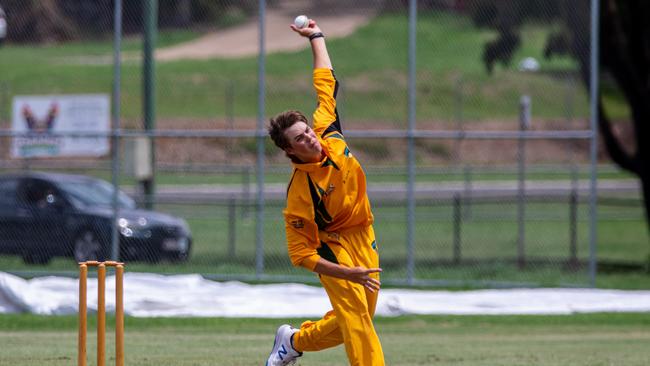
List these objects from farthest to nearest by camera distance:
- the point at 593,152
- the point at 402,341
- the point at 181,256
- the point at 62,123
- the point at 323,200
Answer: the point at 181,256
the point at 62,123
the point at 593,152
the point at 402,341
the point at 323,200

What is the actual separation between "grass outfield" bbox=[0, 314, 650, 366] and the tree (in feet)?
18.8

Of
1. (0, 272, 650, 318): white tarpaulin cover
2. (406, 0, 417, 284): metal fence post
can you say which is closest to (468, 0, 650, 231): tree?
(406, 0, 417, 284): metal fence post

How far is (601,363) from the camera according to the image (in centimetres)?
1013

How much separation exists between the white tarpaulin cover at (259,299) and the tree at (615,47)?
4.54 metres

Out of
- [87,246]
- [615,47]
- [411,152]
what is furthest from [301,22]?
[615,47]

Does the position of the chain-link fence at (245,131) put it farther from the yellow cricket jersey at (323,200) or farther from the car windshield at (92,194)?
the yellow cricket jersey at (323,200)

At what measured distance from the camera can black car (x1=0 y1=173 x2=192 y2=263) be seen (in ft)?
58.3

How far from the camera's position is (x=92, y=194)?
1912 cm

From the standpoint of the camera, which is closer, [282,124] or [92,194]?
[282,124]

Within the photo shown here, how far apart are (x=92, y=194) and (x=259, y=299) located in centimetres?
568

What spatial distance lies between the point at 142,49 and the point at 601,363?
10.7 m

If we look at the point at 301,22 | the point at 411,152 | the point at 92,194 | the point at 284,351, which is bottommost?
the point at 284,351

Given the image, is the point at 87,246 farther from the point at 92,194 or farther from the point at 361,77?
the point at 361,77

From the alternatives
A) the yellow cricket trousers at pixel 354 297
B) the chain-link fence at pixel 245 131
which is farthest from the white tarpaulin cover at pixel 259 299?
the yellow cricket trousers at pixel 354 297
